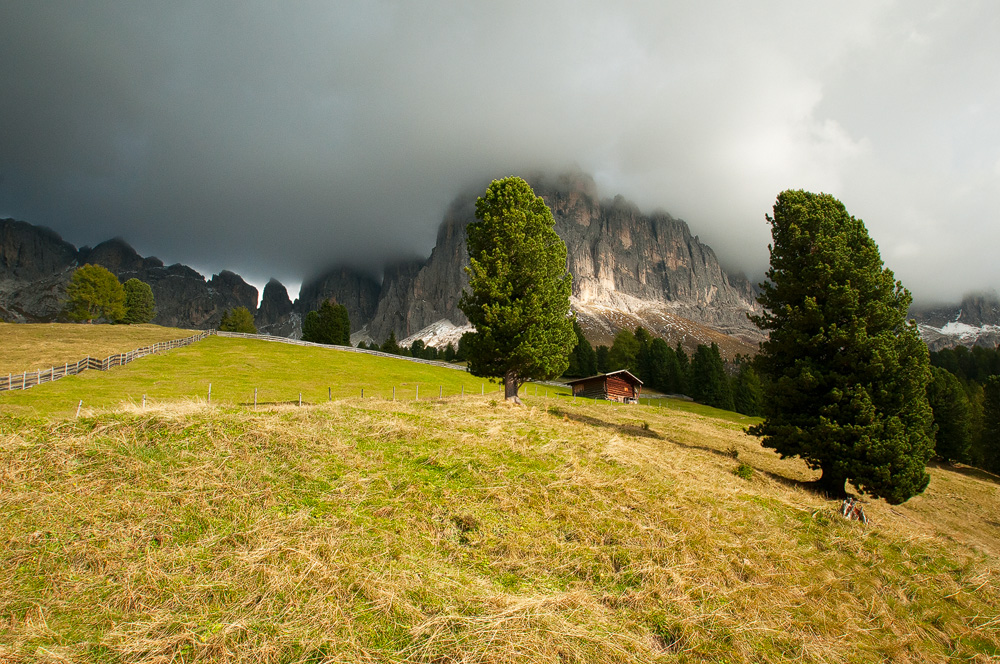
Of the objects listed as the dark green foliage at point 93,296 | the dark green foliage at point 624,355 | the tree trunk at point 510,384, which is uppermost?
the dark green foliage at point 93,296

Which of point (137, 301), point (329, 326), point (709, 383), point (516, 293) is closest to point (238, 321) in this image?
point (137, 301)

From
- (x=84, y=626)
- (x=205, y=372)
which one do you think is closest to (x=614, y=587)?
(x=84, y=626)

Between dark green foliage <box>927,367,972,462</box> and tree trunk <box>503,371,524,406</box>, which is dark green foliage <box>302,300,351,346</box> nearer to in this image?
tree trunk <box>503,371,524,406</box>

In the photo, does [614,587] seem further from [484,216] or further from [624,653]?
[484,216]

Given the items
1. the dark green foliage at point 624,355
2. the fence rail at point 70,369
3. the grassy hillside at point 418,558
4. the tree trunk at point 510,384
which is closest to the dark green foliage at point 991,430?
the dark green foliage at point 624,355

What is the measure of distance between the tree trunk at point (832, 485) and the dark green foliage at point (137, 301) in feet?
405

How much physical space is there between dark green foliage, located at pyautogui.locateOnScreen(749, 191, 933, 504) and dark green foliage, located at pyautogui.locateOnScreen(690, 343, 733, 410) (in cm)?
6489

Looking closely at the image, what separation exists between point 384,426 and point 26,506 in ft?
22.0

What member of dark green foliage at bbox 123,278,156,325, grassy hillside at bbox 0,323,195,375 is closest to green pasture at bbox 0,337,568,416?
grassy hillside at bbox 0,323,195,375

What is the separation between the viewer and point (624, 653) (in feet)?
16.7

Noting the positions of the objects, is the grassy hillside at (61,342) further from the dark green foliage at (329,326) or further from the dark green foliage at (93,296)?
the dark green foliage at (329,326)

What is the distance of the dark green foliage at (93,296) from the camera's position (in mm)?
83750

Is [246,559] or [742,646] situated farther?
[246,559]

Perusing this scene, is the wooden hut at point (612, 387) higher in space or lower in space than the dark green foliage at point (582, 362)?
lower
